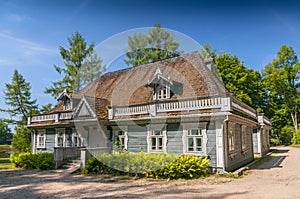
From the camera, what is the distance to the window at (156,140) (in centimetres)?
1505

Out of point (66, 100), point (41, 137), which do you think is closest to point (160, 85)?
point (66, 100)

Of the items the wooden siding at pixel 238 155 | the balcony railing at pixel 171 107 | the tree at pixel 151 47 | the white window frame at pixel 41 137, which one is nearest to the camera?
the balcony railing at pixel 171 107

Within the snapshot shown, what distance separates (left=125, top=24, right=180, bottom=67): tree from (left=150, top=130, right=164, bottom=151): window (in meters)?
18.9

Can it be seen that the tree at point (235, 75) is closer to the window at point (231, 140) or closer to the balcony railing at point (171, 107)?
the window at point (231, 140)

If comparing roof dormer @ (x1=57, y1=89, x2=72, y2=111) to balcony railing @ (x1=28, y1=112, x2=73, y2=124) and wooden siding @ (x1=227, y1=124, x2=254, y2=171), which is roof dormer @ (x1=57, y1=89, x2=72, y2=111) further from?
wooden siding @ (x1=227, y1=124, x2=254, y2=171)

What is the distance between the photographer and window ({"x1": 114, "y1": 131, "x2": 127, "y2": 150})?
53.5 feet

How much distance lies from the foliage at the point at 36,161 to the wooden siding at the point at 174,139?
28.1ft

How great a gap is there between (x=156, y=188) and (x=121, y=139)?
23.2ft

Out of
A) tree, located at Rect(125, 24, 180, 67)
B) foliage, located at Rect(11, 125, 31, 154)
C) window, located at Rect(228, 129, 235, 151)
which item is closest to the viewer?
window, located at Rect(228, 129, 235, 151)

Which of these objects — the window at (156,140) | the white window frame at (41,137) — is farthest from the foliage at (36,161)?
the window at (156,140)

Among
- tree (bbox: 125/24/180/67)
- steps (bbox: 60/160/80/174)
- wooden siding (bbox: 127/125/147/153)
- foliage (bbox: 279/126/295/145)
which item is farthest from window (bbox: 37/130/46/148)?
foliage (bbox: 279/126/295/145)

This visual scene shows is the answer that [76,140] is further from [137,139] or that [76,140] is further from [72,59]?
[72,59]

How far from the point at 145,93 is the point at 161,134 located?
3.92m

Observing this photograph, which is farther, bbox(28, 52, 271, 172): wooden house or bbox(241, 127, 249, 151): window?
bbox(241, 127, 249, 151): window
